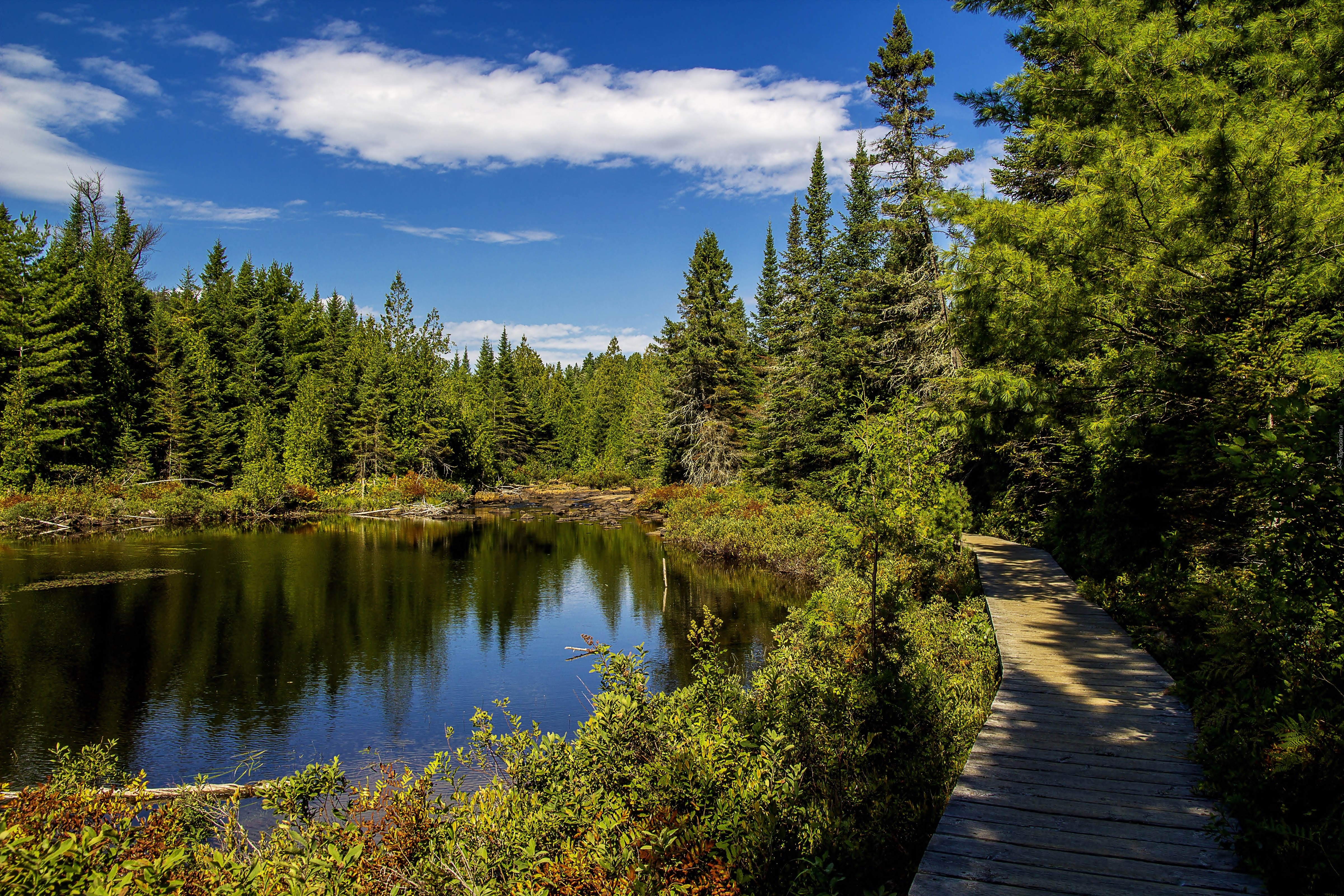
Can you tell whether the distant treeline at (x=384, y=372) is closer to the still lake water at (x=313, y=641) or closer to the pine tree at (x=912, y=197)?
the pine tree at (x=912, y=197)

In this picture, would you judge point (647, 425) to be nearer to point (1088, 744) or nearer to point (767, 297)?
point (767, 297)

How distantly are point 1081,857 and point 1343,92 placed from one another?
9022 mm

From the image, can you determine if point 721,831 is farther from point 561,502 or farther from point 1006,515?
point 561,502

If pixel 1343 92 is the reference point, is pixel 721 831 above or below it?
below

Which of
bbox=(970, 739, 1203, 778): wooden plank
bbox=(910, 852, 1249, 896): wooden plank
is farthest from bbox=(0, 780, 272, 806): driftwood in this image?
bbox=(970, 739, 1203, 778): wooden plank

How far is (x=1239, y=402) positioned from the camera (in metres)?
6.55

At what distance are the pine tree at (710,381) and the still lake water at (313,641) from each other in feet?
29.3

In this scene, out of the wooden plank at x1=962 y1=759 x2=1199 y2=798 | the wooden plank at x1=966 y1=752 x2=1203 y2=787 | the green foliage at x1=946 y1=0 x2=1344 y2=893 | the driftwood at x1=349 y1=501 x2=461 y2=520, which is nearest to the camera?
the green foliage at x1=946 y1=0 x2=1344 y2=893

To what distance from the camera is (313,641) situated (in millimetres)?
16281

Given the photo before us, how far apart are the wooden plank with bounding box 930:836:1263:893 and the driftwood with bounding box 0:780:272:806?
5.28 metres

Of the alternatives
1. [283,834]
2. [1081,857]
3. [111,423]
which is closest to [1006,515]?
[1081,857]

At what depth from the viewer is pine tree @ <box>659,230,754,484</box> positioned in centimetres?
3638

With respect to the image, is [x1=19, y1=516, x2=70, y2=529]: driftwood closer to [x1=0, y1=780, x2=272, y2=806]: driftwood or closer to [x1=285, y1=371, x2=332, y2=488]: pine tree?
[x1=285, y1=371, x2=332, y2=488]: pine tree

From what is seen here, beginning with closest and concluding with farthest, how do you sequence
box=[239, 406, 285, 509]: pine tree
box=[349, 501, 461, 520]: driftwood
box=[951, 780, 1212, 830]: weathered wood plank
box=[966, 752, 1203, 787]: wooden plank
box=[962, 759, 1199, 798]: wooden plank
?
box=[951, 780, 1212, 830]: weathered wood plank → box=[962, 759, 1199, 798]: wooden plank → box=[966, 752, 1203, 787]: wooden plank → box=[239, 406, 285, 509]: pine tree → box=[349, 501, 461, 520]: driftwood
